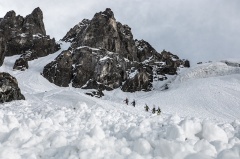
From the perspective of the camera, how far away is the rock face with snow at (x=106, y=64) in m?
86.1

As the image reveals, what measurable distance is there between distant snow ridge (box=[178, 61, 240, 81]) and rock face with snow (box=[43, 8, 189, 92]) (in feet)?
26.8

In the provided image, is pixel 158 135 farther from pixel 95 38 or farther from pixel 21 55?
pixel 21 55

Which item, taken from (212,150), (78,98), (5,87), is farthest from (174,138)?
(78,98)

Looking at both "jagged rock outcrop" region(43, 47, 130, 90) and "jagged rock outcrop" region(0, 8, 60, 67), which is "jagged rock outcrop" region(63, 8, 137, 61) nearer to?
"jagged rock outcrop" region(43, 47, 130, 90)

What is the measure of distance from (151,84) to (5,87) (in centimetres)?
5951

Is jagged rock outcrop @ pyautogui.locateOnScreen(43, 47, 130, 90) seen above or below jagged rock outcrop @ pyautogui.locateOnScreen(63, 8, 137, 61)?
below

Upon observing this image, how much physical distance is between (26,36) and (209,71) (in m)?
55.1

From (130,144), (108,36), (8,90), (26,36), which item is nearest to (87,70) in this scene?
(108,36)

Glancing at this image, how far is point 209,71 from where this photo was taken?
91.4 metres

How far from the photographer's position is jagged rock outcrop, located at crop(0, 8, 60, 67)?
105469 mm

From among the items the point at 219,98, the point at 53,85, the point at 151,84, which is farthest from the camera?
the point at 151,84

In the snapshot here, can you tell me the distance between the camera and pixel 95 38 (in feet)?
312

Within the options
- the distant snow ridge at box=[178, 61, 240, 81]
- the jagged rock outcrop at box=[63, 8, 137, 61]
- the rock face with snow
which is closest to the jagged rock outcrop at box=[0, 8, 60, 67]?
the jagged rock outcrop at box=[63, 8, 137, 61]

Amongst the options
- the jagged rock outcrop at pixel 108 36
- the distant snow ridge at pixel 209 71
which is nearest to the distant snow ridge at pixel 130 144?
the distant snow ridge at pixel 209 71
